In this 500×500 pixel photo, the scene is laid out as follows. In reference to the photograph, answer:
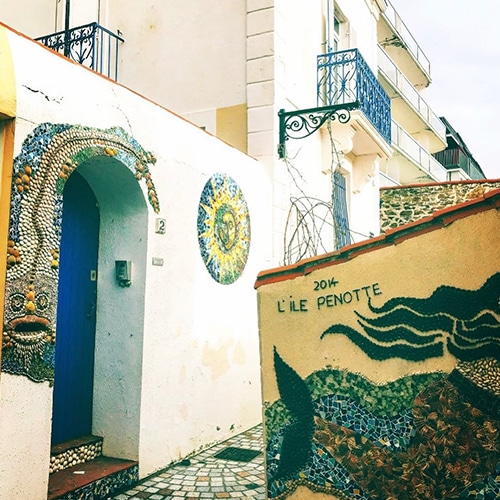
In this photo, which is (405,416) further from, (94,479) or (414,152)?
(414,152)

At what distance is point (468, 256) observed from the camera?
11.1 feet

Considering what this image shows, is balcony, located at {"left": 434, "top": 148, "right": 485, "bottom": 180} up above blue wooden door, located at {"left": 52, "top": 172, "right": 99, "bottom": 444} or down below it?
above

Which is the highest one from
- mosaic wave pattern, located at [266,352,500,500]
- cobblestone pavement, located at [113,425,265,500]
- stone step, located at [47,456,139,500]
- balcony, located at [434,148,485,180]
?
balcony, located at [434,148,485,180]

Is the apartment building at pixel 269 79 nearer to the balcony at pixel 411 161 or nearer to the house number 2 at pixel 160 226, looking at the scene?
the house number 2 at pixel 160 226

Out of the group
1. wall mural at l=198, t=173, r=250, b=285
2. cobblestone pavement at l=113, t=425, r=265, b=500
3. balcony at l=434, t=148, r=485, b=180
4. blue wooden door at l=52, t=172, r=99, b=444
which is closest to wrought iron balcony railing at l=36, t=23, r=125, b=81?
wall mural at l=198, t=173, r=250, b=285

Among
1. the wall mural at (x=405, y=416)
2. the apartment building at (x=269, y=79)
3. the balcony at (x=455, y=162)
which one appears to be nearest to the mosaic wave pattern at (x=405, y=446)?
the wall mural at (x=405, y=416)

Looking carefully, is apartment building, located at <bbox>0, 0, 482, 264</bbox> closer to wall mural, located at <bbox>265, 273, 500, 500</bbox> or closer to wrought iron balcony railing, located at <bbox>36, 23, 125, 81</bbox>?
wrought iron balcony railing, located at <bbox>36, 23, 125, 81</bbox>

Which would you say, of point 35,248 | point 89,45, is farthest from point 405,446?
point 89,45

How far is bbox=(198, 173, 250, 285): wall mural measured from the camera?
6117 millimetres

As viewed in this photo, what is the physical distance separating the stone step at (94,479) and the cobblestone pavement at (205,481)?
0.10m

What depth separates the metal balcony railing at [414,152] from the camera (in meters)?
20.0

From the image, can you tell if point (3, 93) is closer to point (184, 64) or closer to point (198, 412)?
point (198, 412)

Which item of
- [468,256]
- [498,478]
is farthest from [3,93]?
[498,478]

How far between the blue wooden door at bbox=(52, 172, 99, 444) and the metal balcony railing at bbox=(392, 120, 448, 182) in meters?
15.5
